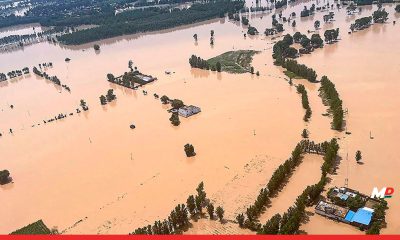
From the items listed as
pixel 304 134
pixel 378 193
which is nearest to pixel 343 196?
pixel 378 193

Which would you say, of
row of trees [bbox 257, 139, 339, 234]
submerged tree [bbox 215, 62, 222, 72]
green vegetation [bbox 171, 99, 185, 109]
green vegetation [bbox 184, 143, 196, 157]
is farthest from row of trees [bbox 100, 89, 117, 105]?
row of trees [bbox 257, 139, 339, 234]

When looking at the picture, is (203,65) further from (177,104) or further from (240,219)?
(240,219)

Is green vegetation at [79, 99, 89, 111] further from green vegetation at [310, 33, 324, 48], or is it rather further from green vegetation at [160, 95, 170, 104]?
green vegetation at [310, 33, 324, 48]

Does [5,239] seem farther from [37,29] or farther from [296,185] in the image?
[37,29]

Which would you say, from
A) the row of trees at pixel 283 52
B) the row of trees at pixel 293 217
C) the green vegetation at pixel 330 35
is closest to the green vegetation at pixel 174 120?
the row of trees at pixel 293 217

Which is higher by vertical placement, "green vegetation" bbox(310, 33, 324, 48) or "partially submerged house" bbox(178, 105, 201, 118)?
"green vegetation" bbox(310, 33, 324, 48)

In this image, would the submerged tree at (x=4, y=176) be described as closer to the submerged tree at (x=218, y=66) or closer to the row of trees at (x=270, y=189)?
the row of trees at (x=270, y=189)
